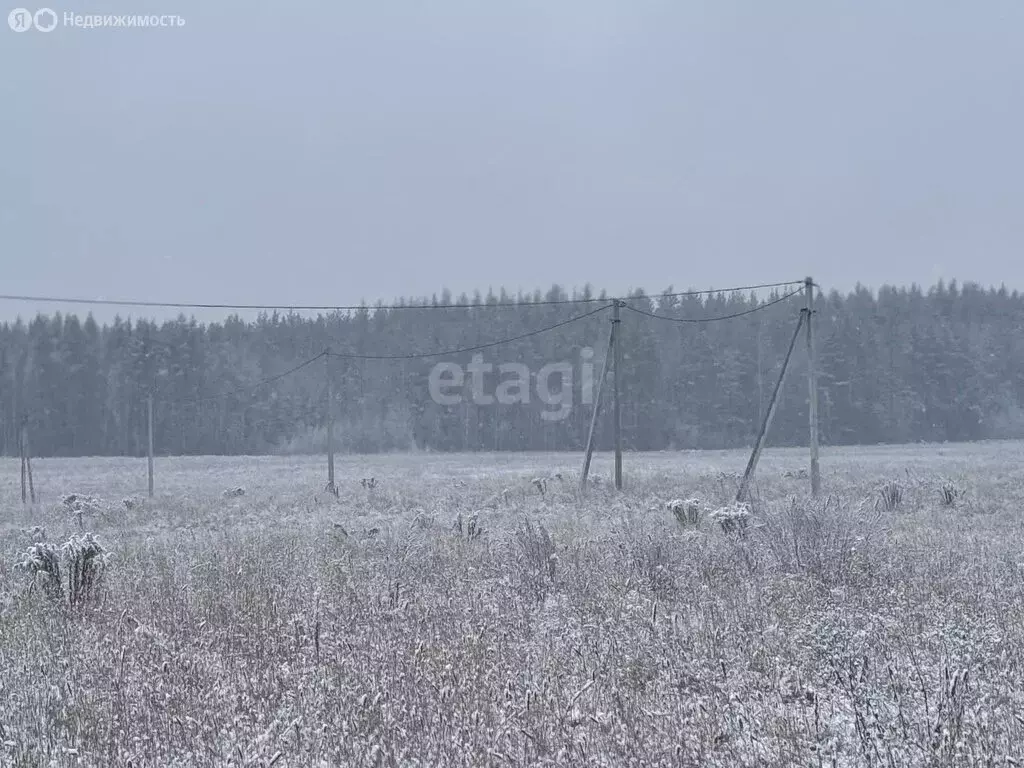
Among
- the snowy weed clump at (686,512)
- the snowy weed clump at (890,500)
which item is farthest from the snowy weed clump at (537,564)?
the snowy weed clump at (890,500)

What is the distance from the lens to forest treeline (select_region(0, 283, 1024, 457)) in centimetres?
7331

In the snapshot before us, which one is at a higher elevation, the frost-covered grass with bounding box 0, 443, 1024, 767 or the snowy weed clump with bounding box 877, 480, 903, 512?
the frost-covered grass with bounding box 0, 443, 1024, 767

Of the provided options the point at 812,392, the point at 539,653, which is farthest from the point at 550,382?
the point at 539,653

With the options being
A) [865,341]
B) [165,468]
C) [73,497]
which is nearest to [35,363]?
[165,468]

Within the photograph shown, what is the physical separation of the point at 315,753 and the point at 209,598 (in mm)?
3900

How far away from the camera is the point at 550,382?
7550 centimetres

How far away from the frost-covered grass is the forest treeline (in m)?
61.1

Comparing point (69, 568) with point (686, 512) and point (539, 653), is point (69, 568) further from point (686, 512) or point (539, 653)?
point (686, 512)

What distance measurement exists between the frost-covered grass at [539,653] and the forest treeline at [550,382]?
61099 millimetres

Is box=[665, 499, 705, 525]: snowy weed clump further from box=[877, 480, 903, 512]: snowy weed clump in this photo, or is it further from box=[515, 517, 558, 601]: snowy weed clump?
box=[877, 480, 903, 512]: snowy weed clump

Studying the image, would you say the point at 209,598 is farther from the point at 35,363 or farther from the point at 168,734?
the point at 35,363

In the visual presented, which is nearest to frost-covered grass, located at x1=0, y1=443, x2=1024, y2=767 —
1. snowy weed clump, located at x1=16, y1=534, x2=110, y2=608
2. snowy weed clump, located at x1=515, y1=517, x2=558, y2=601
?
snowy weed clump, located at x1=515, y1=517, x2=558, y2=601

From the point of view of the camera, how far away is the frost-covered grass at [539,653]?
3627mm

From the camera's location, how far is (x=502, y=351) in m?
77.2
